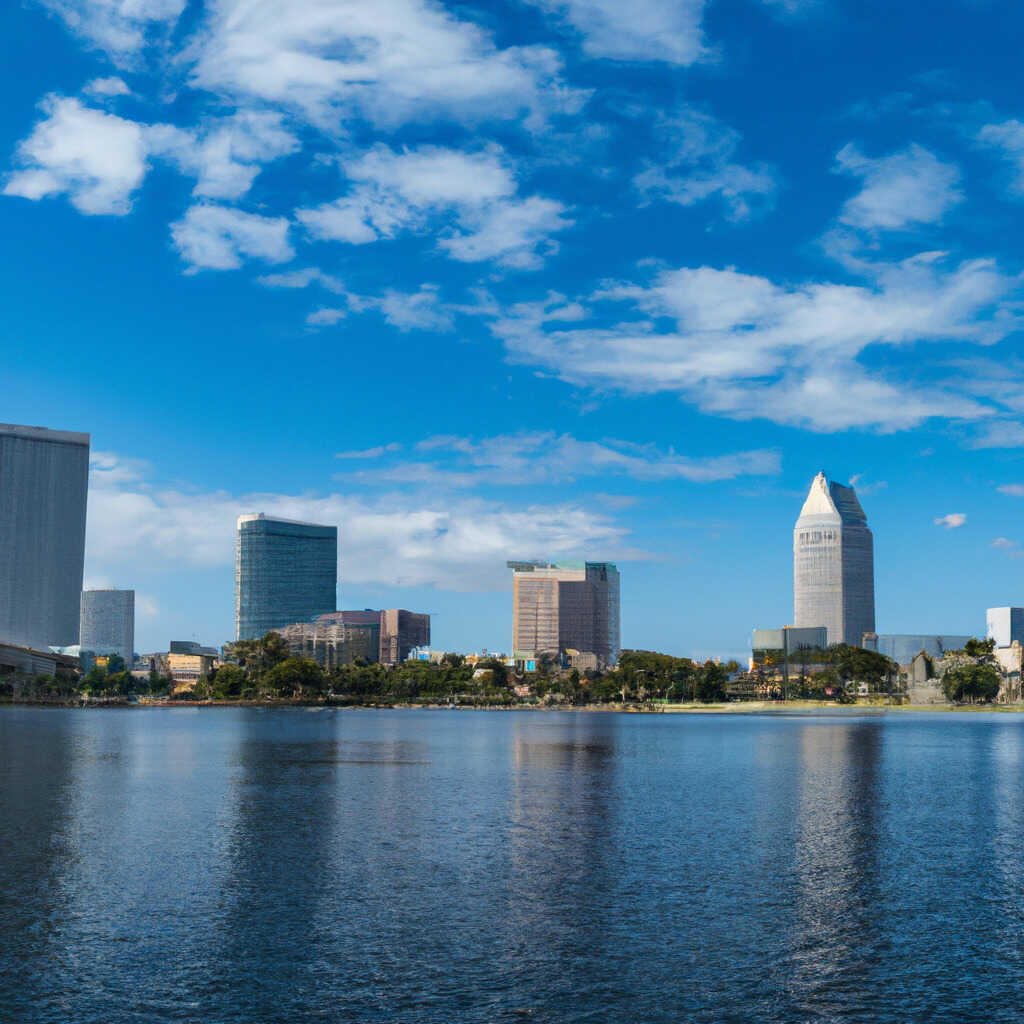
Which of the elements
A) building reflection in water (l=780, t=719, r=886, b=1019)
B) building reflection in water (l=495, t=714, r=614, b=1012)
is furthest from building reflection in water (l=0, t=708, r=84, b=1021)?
building reflection in water (l=780, t=719, r=886, b=1019)

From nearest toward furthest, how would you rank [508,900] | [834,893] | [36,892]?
[508,900] < [36,892] < [834,893]

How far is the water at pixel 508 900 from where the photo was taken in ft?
111

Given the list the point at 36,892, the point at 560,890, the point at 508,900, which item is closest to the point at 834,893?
the point at 560,890

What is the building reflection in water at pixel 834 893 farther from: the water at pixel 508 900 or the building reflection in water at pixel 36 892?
the building reflection in water at pixel 36 892

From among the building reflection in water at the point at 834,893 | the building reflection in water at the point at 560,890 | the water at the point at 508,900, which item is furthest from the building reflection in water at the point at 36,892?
the building reflection in water at the point at 834,893

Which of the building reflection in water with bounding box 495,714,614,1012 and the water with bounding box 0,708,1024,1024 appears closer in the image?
the water with bounding box 0,708,1024,1024

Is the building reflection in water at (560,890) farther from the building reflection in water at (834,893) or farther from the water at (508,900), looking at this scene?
the building reflection in water at (834,893)

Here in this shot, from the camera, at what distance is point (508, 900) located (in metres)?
46.5

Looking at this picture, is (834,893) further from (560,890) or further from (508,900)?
(508,900)

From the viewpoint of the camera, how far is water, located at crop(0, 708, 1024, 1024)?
111 ft

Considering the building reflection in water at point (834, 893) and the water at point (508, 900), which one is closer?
the water at point (508, 900)

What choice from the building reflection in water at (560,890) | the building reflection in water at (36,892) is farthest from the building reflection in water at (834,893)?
the building reflection in water at (36,892)

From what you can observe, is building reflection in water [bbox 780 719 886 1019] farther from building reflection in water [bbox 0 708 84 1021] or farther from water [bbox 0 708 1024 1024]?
building reflection in water [bbox 0 708 84 1021]

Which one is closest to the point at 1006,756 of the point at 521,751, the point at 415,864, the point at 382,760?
the point at 521,751
